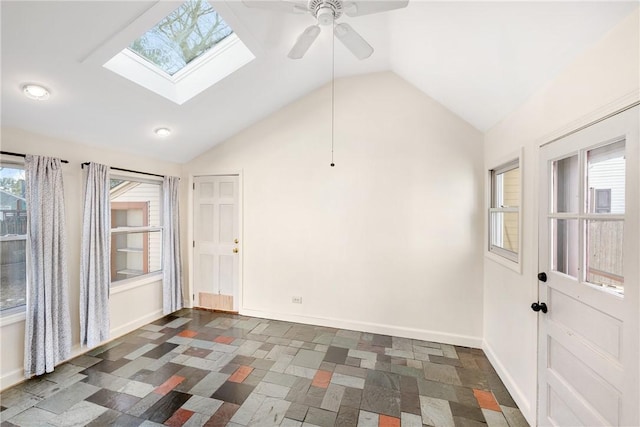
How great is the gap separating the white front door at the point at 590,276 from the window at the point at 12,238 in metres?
4.23

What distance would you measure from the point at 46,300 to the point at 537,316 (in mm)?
4089

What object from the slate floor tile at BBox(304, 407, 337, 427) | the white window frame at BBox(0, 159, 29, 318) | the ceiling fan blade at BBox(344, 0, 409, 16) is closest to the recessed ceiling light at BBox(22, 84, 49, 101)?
the white window frame at BBox(0, 159, 29, 318)

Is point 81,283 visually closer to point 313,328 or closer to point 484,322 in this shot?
point 313,328

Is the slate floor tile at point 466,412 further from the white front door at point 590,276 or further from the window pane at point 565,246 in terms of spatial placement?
the window pane at point 565,246

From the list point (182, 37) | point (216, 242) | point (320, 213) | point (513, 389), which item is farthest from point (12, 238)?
point (513, 389)

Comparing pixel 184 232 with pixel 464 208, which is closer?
pixel 464 208

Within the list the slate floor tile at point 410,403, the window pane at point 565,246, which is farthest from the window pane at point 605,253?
the slate floor tile at point 410,403

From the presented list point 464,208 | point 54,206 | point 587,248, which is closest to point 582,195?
point 587,248

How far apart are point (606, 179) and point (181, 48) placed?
3.28 meters

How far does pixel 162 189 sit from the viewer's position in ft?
12.7

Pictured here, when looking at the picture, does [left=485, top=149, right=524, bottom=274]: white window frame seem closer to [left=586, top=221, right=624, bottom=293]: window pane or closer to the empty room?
the empty room

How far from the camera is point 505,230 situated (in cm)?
259

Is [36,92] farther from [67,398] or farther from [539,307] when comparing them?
[539,307]

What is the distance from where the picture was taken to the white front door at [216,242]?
396cm
